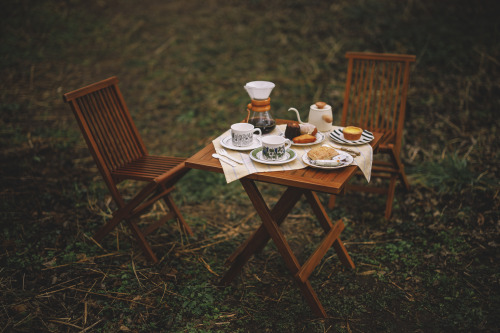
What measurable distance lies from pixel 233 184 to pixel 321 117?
199 centimetres

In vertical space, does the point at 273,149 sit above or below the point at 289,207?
above

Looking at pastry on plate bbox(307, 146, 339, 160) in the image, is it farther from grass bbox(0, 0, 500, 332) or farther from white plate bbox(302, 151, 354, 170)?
grass bbox(0, 0, 500, 332)

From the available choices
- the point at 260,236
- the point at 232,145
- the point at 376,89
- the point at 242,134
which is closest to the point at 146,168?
the point at 232,145

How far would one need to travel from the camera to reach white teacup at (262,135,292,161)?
98.0 inches

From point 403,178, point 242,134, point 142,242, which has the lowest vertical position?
point 403,178

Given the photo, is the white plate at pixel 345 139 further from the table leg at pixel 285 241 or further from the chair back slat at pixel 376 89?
the chair back slat at pixel 376 89

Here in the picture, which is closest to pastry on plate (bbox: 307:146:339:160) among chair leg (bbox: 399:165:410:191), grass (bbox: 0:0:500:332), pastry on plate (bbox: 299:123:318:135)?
pastry on plate (bbox: 299:123:318:135)

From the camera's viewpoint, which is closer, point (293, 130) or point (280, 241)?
point (280, 241)

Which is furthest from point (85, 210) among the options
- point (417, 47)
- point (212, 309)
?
point (417, 47)

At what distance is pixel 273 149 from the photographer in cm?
249

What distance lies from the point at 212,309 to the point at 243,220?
4.24 ft

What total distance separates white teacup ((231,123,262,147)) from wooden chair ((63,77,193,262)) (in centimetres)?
73

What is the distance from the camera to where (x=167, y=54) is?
773 centimetres

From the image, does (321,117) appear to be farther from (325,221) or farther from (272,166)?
(325,221)
